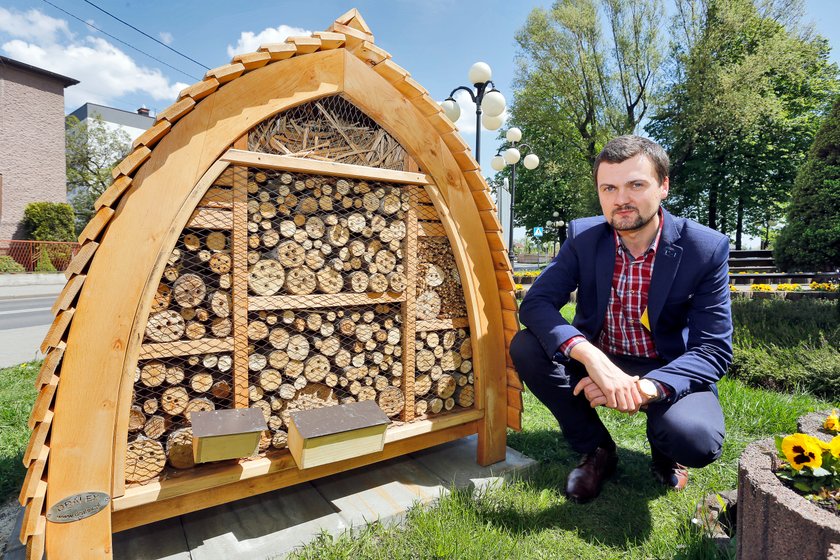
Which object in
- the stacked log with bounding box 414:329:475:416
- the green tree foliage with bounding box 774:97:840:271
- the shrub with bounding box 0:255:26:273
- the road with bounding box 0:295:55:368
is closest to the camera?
the stacked log with bounding box 414:329:475:416

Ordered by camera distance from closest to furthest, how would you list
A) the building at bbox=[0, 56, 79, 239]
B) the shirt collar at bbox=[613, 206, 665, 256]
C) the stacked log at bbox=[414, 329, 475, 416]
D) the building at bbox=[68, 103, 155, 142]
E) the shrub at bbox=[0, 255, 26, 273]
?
1. the shirt collar at bbox=[613, 206, 665, 256]
2. the stacked log at bbox=[414, 329, 475, 416]
3. the shrub at bbox=[0, 255, 26, 273]
4. the building at bbox=[0, 56, 79, 239]
5. the building at bbox=[68, 103, 155, 142]

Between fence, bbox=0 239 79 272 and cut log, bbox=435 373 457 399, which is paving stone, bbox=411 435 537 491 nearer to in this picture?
cut log, bbox=435 373 457 399

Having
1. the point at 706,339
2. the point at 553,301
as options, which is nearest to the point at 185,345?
the point at 553,301

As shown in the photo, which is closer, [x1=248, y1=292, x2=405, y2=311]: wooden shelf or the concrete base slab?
the concrete base slab

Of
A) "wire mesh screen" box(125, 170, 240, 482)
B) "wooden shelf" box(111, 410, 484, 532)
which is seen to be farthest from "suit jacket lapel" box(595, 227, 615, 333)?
"wire mesh screen" box(125, 170, 240, 482)

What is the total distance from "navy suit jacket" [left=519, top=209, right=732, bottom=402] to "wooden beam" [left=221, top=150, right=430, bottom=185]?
92 cm

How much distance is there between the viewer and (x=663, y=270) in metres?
2.07

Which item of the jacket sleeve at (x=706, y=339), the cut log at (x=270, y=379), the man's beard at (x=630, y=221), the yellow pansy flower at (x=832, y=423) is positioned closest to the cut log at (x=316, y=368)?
the cut log at (x=270, y=379)

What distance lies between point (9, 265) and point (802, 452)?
19793mm

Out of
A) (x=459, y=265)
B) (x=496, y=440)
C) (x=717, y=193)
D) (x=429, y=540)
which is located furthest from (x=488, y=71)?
(x=717, y=193)

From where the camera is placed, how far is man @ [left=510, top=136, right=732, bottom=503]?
1.86m

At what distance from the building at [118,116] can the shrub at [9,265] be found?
21979 millimetres

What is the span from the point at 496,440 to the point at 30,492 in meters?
2.09

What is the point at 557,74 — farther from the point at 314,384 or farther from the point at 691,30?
the point at 314,384
